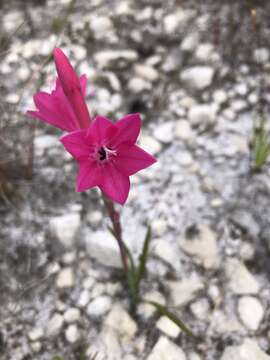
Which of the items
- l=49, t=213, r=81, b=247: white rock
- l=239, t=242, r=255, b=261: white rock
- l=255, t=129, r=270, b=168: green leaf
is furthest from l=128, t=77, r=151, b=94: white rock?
l=239, t=242, r=255, b=261: white rock

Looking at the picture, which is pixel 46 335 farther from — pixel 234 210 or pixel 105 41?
pixel 105 41

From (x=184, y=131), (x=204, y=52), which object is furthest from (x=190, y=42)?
(x=184, y=131)

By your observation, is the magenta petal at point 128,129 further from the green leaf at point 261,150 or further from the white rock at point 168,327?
the green leaf at point 261,150

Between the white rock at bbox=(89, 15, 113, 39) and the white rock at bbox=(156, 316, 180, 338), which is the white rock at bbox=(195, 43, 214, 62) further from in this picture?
the white rock at bbox=(156, 316, 180, 338)

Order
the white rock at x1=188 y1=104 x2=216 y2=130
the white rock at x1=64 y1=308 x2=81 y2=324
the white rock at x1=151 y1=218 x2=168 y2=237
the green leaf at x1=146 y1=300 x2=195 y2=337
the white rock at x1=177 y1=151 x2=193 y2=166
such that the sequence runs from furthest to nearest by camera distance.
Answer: the white rock at x1=188 y1=104 x2=216 y2=130, the white rock at x1=177 y1=151 x2=193 y2=166, the white rock at x1=151 y1=218 x2=168 y2=237, the white rock at x1=64 y1=308 x2=81 y2=324, the green leaf at x1=146 y1=300 x2=195 y2=337

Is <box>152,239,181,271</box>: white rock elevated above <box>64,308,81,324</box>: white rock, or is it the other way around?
<box>152,239,181,271</box>: white rock
